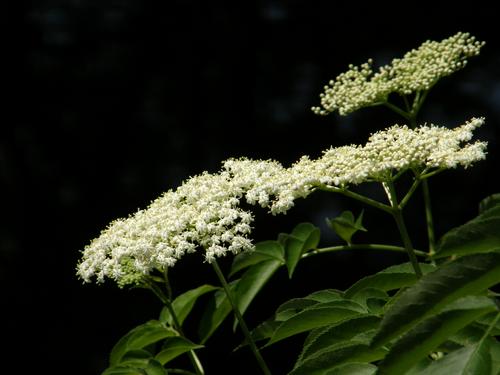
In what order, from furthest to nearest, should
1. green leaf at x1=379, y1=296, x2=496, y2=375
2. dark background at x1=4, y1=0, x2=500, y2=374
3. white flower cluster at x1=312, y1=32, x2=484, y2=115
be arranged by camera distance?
1. dark background at x1=4, y1=0, x2=500, y2=374
2. white flower cluster at x1=312, y1=32, x2=484, y2=115
3. green leaf at x1=379, y1=296, x2=496, y2=375

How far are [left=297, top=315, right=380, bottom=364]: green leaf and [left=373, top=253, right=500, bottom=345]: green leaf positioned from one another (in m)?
0.27

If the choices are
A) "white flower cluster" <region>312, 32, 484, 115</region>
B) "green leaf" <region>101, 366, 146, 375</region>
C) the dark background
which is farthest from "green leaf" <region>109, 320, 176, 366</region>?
the dark background

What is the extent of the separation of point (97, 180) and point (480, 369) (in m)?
3.65

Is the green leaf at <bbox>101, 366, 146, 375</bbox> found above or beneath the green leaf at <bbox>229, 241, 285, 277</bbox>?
beneath

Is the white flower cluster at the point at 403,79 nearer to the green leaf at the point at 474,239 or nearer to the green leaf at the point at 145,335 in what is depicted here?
the green leaf at the point at 145,335

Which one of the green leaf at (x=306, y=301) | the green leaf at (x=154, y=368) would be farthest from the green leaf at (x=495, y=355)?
the green leaf at (x=154, y=368)

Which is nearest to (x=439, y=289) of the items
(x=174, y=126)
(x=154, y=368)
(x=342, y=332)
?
(x=342, y=332)

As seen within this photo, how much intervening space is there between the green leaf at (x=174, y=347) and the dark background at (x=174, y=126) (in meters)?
2.05

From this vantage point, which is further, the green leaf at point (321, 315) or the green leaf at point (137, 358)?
the green leaf at point (137, 358)

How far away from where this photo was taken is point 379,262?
412cm

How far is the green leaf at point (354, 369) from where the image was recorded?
1.25m

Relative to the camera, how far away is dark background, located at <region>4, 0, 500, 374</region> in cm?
412

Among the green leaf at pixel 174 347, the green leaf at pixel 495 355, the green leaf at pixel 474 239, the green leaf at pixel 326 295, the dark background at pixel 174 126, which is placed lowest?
the green leaf at pixel 495 355

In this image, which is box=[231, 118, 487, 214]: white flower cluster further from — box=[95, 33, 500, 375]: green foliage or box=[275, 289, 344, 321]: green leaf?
box=[275, 289, 344, 321]: green leaf
